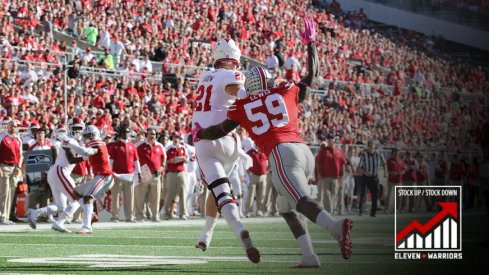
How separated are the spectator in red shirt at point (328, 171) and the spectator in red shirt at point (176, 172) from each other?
11.6 ft

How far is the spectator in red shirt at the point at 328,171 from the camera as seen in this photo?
22.7 meters

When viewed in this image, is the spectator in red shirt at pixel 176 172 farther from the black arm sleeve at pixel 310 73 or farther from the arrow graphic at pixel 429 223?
the arrow graphic at pixel 429 223

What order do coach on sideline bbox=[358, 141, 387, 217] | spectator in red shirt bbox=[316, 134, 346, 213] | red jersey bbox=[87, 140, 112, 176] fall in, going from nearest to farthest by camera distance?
red jersey bbox=[87, 140, 112, 176], spectator in red shirt bbox=[316, 134, 346, 213], coach on sideline bbox=[358, 141, 387, 217]

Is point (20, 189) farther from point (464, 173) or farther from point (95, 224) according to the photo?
point (464, 173)

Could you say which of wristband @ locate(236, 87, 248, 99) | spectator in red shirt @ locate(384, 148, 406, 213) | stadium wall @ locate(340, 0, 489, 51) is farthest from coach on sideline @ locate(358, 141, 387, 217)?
wristband @ locate(236, 87, 248, 99)

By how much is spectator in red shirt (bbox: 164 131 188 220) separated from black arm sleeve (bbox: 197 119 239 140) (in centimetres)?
1093

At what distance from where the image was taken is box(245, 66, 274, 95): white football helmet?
917 cm

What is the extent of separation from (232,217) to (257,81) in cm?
119

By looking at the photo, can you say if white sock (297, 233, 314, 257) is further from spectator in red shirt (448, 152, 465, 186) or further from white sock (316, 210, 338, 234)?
spectator in red shirt (448, 152, 465, 186)

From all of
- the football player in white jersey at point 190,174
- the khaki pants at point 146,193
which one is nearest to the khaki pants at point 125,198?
the khaki pants at point 146,193

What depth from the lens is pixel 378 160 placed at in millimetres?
23094

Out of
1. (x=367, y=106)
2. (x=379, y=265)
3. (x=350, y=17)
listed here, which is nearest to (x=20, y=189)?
(x=379, y=265)

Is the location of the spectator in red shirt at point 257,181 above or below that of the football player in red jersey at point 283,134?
below

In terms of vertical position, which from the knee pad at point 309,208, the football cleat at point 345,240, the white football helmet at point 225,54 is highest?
the white football helmet at point 225,54
